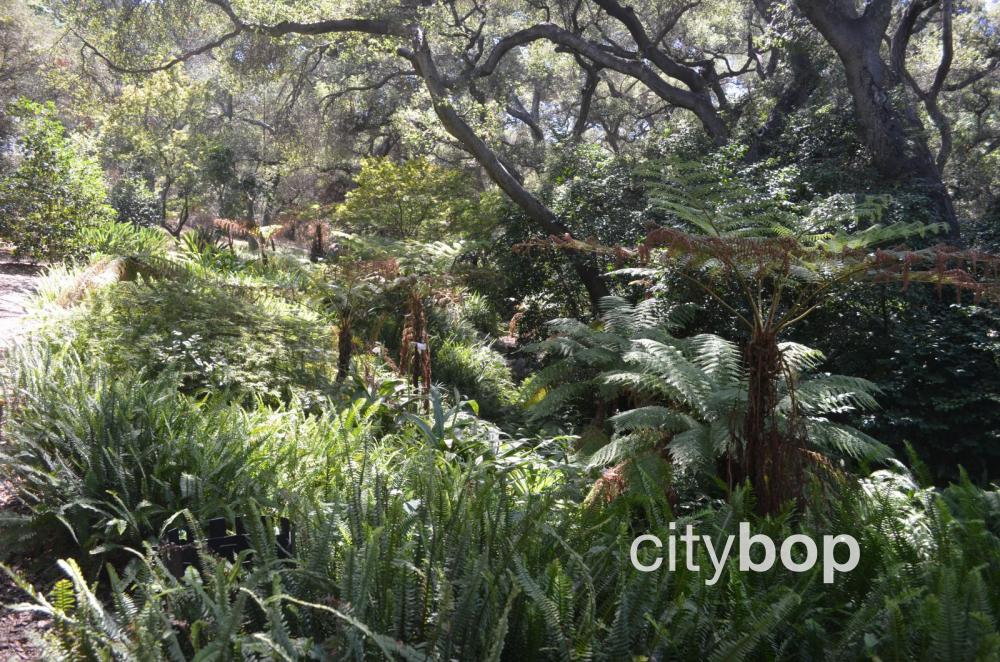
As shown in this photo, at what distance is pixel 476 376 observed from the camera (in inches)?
293

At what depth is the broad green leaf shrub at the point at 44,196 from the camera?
10.5 metres

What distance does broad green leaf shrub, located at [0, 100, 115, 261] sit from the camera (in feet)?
34.6

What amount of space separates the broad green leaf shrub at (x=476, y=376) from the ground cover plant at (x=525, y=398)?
0.06 meters

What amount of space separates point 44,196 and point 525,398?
8.98m

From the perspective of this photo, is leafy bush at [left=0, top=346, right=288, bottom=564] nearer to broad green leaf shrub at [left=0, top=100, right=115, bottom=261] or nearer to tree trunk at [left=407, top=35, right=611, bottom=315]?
tree trunk at [left=407, top=35, right=611, bottom=315]

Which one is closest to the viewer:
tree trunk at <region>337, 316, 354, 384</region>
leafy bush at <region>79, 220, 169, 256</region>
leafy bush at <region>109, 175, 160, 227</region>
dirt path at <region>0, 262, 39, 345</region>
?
tree trunk at <region>337, 316, 354, 384</region>

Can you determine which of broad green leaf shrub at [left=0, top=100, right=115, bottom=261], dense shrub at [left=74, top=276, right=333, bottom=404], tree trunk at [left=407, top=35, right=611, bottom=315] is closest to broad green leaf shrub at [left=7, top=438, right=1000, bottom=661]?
dense shrub at [left=74, top=276, right=333, bottom=404]

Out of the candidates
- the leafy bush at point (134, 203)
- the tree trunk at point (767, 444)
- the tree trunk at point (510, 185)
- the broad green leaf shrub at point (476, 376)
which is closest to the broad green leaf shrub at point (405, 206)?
the tree trunk at point (510, 185)

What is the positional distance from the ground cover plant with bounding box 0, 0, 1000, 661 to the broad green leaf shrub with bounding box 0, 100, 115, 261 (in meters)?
0.06

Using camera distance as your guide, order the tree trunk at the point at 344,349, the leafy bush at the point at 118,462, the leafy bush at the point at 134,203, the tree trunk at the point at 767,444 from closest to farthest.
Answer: the leafy bush at the point at 118,462 → the tree trunk at the point at 767,444 → the tree trunk at the point at 344,349 → the leafy bush at the point at 134,203

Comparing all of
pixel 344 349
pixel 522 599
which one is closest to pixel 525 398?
pixel 344 349

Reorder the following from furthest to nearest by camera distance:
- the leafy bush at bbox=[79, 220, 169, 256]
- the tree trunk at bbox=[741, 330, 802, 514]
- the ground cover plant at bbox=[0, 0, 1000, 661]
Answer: the leafy bush at bbox=[79, 220, 169, 256], the tree trunk at bbox=[741, 330, 802, 514], the ground cover plant at bbox=[0, 0, 1000, 661]

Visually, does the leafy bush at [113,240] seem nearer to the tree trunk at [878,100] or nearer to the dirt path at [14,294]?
the dirt path at [14,294]

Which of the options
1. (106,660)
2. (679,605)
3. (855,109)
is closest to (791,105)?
(855,109)
